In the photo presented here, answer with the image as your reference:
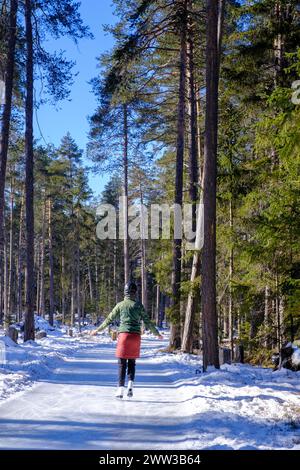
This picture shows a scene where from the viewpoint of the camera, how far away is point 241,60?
1410 cm

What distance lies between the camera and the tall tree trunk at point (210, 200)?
1100cm

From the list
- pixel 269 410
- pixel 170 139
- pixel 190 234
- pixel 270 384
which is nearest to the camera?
pixel 269 410

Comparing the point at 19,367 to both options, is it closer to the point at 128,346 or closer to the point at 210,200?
the point at 128,346

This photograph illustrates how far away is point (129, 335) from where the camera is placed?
8242mm

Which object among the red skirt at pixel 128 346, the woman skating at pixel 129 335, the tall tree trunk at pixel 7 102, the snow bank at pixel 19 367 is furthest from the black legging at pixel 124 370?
the tall tree trunk at pixel 7 102

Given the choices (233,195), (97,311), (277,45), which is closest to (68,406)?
(233,195)

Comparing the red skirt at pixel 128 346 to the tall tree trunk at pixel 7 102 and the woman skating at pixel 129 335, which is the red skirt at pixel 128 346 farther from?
the tall tree trunk at pixel 7 102

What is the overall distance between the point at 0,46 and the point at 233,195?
9.39 metres

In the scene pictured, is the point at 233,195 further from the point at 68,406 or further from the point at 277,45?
the point at 68,406

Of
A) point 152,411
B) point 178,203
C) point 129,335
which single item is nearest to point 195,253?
point 178,203

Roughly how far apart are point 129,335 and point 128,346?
201 millimetres

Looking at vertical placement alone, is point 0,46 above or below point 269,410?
above

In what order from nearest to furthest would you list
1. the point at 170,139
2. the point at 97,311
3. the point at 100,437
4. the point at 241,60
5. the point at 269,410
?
the point at 100,437 → the point at 269,410 → the point at 241,60 → the point at 170,139 → the point at 97,311

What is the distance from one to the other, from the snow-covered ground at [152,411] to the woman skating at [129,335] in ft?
1.43
